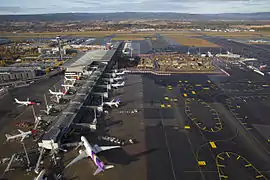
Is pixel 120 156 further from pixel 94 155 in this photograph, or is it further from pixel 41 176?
pixel 41 176

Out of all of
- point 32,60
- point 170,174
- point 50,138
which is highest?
point 32,60

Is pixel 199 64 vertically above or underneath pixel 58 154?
above

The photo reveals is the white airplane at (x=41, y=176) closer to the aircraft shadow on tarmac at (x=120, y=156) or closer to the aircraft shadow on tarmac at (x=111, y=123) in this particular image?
the aircraft shadow on tarmac at (x=120, y=156)

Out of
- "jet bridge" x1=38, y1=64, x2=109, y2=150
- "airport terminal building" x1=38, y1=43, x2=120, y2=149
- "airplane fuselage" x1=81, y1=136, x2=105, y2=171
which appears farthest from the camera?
"airport terminal building" x1=38, y1=43, x2=120, y2=149

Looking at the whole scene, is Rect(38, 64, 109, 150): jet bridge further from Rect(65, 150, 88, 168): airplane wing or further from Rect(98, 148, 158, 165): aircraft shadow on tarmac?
Rect(98, 148, 158, 165): aircraft shadow on tarmac

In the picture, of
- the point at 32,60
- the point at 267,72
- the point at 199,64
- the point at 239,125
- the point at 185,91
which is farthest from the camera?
the point at 32,60

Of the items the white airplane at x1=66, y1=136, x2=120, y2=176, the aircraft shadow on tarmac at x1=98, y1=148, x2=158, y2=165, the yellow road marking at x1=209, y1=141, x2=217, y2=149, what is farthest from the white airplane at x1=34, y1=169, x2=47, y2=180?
the yellow road marking at x1=209, y1=141, x2=217, y2=149

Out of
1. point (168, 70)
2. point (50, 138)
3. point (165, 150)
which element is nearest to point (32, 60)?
point (168, 70)

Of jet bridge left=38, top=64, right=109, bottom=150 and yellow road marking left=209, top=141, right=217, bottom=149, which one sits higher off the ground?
jet bridge left=38, top=64, right=109, bottom=150

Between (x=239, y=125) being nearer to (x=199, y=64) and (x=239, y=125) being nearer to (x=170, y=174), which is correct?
(x=170, y=174)
